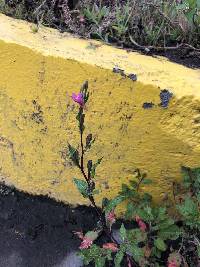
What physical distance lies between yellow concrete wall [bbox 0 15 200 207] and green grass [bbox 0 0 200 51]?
98 millimetres

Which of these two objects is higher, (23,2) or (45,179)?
(23,2)

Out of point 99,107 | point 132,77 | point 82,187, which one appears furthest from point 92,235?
point 132,77

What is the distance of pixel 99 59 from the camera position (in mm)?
2188

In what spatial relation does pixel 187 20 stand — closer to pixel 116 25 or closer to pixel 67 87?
pixel 116 25

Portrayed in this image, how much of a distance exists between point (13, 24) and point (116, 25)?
48cm

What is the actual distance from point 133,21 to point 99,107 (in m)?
0.47

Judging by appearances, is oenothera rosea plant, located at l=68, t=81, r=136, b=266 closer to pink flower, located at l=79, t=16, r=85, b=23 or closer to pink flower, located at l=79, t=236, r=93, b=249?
pink flower, located at l=79, t=236, r=93, b=249

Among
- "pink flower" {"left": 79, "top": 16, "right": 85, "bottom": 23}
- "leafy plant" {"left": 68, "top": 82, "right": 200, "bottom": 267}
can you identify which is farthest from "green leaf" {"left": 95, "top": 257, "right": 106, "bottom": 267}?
"pink flower" {"left": 79, "top": 16, "right": 85, "bottom": 23}

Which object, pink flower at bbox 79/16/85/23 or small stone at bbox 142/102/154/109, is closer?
small stone at bbox 142/102/154/109

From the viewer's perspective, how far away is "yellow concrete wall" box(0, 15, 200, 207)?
2.12m

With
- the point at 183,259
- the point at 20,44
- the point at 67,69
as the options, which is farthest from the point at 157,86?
the point at 183,259

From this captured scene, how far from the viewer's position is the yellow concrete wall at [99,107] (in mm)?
2117

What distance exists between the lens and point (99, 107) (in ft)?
7.38

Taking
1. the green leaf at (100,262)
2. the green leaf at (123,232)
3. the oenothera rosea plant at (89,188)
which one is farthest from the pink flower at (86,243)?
the green leaf at (123,232)
